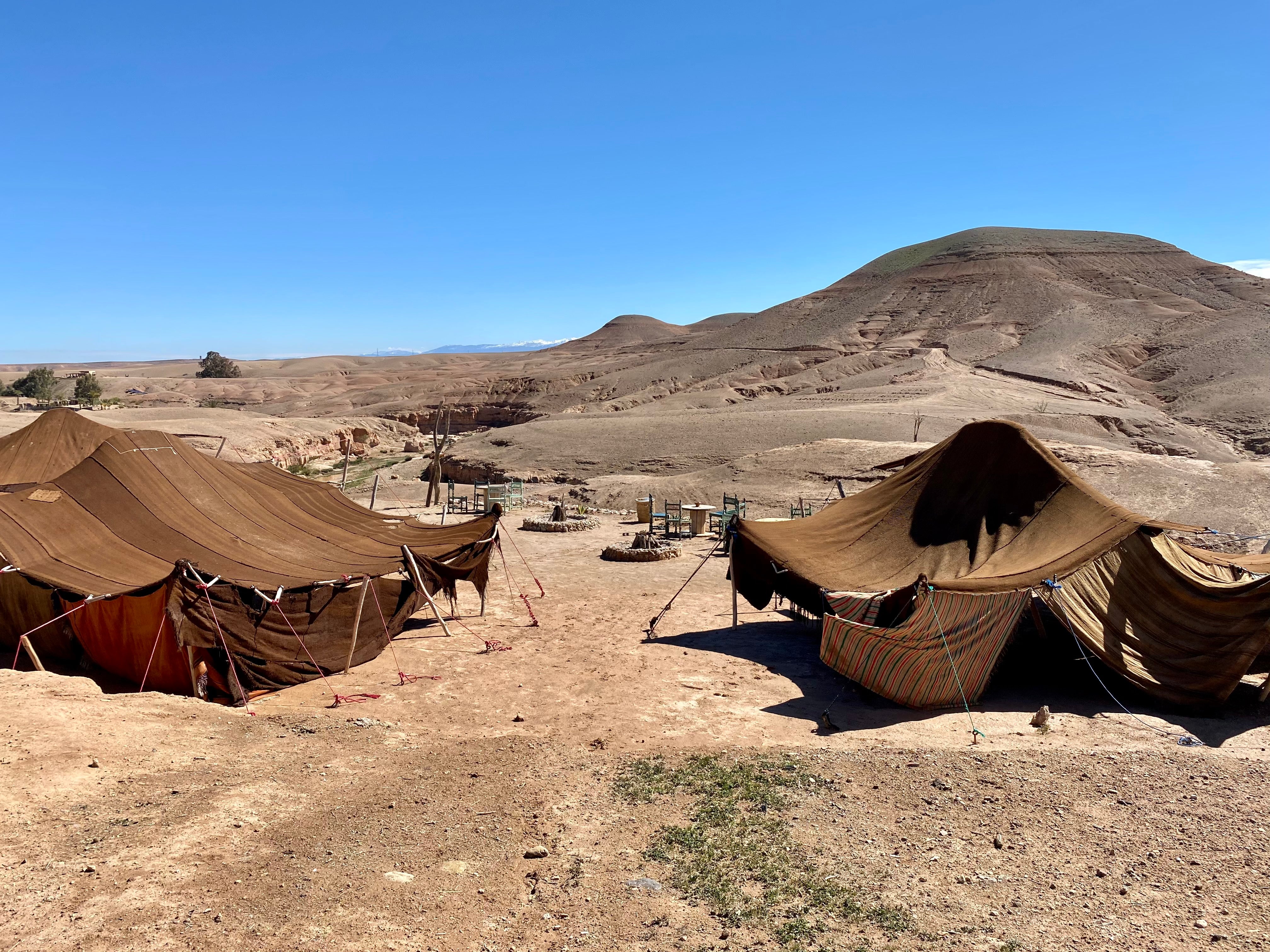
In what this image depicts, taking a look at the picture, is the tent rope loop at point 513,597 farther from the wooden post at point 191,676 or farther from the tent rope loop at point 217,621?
the wooden post at point 191,676

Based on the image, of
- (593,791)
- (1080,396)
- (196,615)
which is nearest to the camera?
(593,791)

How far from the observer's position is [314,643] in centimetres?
1134

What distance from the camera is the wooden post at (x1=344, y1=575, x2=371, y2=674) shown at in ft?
38.4

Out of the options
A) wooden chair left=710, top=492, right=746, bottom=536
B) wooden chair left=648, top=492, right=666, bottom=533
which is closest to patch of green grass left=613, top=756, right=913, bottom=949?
wooden chair left=648, top=492, right=666, bottom=533

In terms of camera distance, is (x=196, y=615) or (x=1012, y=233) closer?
(x=196, y=615)

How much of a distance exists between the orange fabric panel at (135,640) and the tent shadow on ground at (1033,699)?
23.7ft

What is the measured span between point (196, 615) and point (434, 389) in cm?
7589

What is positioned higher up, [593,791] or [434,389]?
[434,389]

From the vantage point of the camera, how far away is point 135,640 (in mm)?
10109

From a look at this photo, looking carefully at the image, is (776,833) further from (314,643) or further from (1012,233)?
(1012,233)

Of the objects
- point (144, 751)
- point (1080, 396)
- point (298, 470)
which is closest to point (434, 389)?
point (298, 470)

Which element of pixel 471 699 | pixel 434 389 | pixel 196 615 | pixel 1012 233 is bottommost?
pixel 471 699

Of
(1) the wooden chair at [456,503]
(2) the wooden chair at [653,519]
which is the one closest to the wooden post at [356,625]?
(2) the wooden chair at [653,519]

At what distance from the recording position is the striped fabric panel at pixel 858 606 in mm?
10797
